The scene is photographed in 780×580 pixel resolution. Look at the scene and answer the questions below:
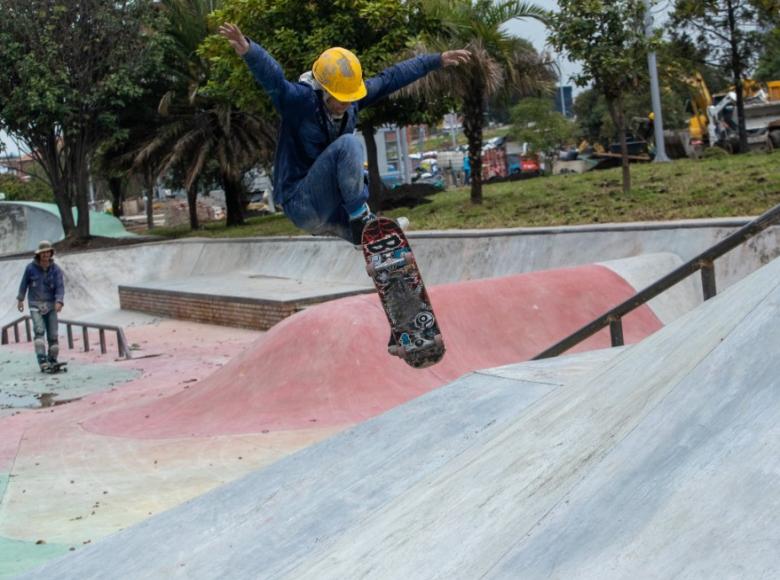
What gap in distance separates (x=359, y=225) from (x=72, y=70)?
23499 mm

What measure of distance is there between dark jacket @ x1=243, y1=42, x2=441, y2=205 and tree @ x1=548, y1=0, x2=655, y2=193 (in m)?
12.7

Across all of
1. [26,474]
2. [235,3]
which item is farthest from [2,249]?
[26,474]

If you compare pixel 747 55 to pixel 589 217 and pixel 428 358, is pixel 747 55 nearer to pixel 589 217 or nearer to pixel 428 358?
pixel 589 217

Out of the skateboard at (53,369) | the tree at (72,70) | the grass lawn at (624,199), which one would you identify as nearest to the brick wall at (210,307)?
the skateboard at (53,369)

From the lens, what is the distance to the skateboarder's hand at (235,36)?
16.3 ft

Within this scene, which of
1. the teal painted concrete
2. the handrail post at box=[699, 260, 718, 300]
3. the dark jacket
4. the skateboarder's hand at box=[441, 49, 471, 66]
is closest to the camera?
the dark jacket

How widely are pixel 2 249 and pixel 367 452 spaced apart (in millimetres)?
28575

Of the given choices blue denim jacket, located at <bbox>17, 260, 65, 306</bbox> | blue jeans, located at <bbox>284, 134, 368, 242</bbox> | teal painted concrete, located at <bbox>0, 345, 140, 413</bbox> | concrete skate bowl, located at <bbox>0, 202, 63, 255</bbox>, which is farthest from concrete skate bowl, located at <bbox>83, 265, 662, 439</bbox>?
concrete skate bowl, located at <bbox>0, 202, 63, 255</bbox>

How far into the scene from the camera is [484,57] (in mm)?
19484

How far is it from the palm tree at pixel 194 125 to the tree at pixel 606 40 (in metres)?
12.3

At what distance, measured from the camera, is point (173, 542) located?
5582 mm

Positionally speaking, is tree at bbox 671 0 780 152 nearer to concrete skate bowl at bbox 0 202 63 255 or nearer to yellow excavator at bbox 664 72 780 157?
yellow excavator at bbox 664 72 780 157

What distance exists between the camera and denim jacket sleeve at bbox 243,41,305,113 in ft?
17.1

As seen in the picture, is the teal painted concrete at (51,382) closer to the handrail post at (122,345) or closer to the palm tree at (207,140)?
the handrail post at (122,345)
